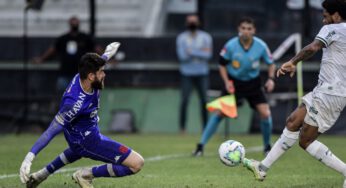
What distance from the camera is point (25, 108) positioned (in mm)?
19156

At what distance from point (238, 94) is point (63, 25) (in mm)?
9971

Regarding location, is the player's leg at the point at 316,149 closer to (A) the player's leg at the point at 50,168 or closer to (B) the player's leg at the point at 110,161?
(B) the player's leg at the point at 110,161

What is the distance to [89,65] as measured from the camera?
897 cm

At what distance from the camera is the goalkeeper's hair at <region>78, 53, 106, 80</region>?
29.4 feet

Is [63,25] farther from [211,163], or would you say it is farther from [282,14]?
[211,163]

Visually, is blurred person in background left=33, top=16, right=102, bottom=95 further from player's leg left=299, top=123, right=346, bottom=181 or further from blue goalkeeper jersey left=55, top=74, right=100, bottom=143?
player's leg left=299, top=123, right=346, bottom=181

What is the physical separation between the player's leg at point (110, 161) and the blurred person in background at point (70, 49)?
992 centimetres

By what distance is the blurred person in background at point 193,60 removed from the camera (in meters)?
18.2

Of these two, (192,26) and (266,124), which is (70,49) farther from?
(266,124)

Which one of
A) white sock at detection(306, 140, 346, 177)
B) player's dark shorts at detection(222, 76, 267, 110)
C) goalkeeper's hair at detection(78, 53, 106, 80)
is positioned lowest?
player's dark shorts at detection(222, 76, 267, 110)

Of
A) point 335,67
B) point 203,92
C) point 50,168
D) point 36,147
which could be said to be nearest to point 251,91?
point 203,92

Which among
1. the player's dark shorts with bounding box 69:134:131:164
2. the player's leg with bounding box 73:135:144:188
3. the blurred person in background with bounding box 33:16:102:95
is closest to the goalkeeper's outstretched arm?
the player's dark shorts with bounding box 69:134:131:164

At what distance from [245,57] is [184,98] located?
425 cm

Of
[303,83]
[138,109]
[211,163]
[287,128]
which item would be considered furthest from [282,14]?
[287,128]
